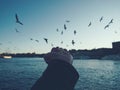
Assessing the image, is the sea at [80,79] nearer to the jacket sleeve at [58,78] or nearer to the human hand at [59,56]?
the human hand at [59,56]

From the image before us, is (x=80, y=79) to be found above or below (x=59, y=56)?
below

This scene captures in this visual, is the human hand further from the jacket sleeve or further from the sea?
the sea

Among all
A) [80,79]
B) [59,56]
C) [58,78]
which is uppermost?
[59,56]

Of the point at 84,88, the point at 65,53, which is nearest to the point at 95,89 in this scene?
the point at 84,88

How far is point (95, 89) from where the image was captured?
3244 centimetres

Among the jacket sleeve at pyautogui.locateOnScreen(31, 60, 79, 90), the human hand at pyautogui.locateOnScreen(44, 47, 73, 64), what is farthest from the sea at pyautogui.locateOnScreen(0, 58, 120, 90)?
the jacket sleeve at pyautogui.locateOnScreen(31, 60, 79, 90)

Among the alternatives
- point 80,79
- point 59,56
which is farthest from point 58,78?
point 80,79

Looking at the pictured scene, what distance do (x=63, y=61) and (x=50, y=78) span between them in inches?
7.2

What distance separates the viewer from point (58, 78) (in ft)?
5.90

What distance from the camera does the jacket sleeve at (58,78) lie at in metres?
1.79

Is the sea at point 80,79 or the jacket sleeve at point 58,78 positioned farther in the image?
the sea at point 80,79

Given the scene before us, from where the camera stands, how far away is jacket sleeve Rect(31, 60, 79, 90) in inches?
70.3

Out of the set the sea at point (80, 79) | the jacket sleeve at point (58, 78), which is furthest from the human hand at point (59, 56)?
the sea at point (80, 79)

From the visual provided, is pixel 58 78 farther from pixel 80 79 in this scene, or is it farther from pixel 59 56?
pixel 80 79
